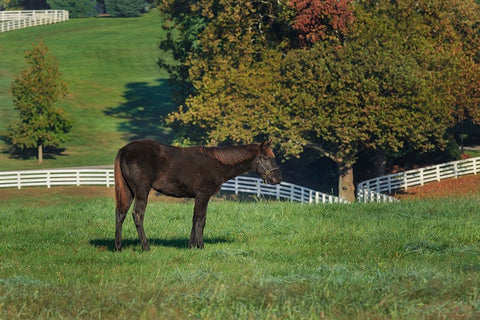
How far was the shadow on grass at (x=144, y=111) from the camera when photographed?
2933 inches

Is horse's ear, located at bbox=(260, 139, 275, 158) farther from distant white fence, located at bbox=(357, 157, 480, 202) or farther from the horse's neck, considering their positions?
distant white fence, located at bbox=(357, 157, 480, 202)

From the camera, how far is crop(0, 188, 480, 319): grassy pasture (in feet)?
34.3

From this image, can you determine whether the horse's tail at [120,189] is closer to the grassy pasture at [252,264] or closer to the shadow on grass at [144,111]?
the grassy pasture at [252,264]

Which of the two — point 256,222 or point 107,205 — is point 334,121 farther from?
point 256,222

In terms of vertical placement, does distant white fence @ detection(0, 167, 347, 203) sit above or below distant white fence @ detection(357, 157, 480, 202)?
below

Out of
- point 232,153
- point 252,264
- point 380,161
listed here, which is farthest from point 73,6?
point 252,264

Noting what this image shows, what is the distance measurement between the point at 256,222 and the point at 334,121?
21495 mm

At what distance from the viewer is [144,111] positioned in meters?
A: 83.6

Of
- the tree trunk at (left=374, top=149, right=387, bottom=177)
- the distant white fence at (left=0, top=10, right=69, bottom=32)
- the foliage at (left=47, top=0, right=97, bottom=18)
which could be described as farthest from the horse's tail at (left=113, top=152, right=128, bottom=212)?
the foliage at (left=47, top=0, right=97, bottom=18)

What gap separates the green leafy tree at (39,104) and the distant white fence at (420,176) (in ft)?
86.0

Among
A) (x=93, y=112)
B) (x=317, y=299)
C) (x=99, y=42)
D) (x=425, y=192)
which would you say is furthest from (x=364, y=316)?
(x=99, y=42)

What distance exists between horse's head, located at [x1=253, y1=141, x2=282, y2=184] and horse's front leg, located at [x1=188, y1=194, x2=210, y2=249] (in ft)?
4.21

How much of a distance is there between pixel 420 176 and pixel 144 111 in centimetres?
4019

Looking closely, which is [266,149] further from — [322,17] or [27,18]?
[27,18]
